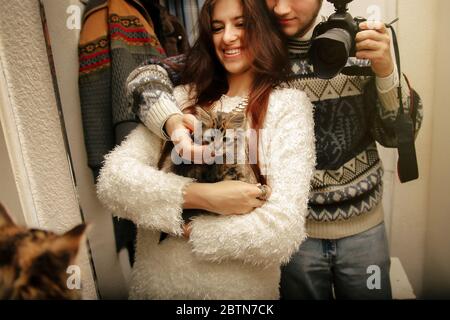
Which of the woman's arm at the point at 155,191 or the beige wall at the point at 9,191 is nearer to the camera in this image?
the woman's arm at the point at 155,191

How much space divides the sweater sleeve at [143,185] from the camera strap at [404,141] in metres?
0.41

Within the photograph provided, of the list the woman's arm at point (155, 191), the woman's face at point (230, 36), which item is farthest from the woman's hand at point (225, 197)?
the woman's face at point (230, 36)

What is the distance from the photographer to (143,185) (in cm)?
64

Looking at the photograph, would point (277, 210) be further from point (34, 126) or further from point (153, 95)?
point (34, 126)

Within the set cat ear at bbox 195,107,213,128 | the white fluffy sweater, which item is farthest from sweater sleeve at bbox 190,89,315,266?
cat ear at bbox 195,107,213,128

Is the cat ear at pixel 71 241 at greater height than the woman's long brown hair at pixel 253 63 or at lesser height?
lesser

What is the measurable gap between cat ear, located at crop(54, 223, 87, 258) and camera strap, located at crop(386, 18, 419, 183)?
0.66 meters

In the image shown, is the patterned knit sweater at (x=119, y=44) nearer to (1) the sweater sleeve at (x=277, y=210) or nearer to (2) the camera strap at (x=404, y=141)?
(1) the sweater sleeve at (x=277, y=210)

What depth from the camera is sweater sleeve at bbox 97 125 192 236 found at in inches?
25.3

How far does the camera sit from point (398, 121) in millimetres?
668

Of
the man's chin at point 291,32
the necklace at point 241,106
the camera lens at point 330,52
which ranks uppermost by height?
the man's chin at point 291,32

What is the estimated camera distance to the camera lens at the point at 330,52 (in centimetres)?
59
